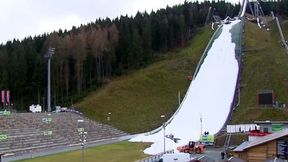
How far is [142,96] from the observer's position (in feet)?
209

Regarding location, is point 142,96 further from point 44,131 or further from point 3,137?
point 3,137

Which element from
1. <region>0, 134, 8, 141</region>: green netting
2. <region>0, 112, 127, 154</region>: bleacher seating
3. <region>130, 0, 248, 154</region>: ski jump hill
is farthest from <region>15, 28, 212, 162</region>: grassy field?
<region>0, 134, 8, 141</region>: green netting

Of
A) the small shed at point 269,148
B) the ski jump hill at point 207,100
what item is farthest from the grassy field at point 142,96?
the small shed at point 269,148

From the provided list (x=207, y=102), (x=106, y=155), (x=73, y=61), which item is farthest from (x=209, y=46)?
(x=106, y=155)

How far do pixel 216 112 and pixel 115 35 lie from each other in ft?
95.9

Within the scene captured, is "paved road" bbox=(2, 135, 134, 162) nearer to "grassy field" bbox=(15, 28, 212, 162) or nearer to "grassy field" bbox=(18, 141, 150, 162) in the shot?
"grassy field" bbox=(18, 141, 150, 162)

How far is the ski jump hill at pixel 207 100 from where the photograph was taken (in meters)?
49.1

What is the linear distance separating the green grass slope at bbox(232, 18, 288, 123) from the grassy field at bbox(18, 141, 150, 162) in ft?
39.1

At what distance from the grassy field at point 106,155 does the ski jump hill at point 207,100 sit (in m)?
1.66

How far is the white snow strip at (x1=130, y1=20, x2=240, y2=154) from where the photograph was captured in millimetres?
49062

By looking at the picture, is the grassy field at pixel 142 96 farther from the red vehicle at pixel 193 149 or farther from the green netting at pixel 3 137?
the green netting at pixel 3 137

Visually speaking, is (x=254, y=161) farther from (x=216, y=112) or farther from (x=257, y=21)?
(x=257, y=21)

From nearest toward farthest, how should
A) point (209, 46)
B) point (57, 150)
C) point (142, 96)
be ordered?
point (57, 150) < point (142, 96) < point (209, 46)

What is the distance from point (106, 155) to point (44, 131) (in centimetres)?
1197
